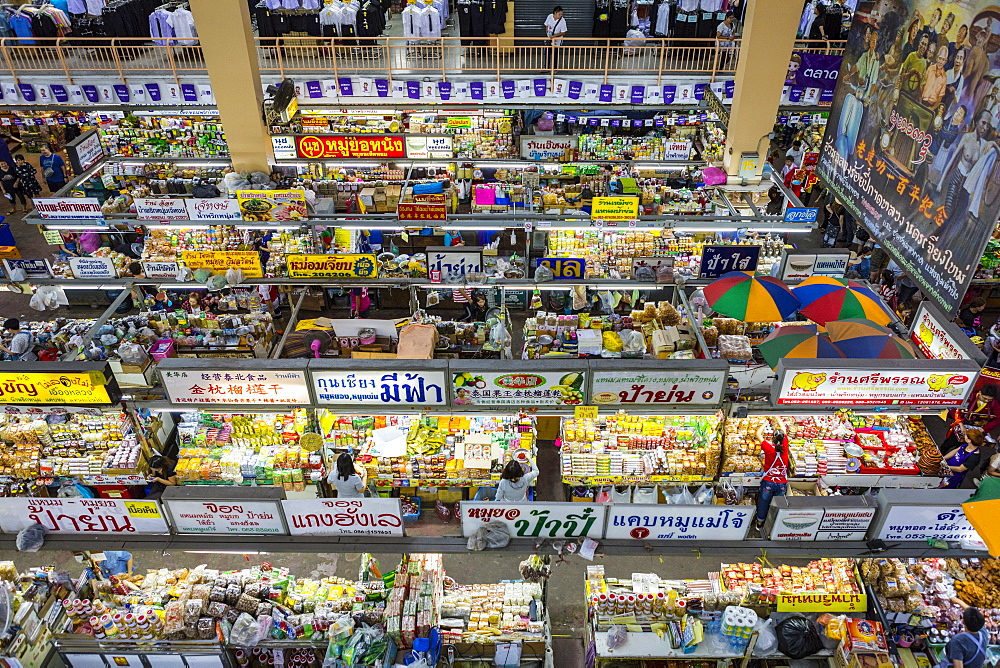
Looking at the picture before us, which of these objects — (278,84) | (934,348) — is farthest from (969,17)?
(278,84)

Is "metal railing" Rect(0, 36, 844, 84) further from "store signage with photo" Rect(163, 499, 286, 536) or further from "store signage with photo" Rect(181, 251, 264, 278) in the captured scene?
"store signage with photo" Rect(163, 499, 286, 536)

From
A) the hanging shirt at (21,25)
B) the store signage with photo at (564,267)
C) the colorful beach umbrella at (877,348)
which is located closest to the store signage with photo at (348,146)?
the store signage with photo at (564,267)

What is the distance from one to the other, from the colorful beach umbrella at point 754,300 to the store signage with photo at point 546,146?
7608 mm

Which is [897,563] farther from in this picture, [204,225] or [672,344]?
[204,225]

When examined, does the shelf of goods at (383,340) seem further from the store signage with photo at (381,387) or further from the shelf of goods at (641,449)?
the store signage with photo at (381,387)

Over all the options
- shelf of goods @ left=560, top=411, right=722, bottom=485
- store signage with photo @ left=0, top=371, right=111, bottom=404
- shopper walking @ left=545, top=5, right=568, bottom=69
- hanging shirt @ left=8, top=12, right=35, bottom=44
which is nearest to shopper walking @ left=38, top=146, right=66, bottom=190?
hanging shirt @ left=8, top=12, right=35, bottom=44

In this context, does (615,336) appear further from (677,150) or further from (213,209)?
(677,150)

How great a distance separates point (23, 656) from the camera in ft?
22.0

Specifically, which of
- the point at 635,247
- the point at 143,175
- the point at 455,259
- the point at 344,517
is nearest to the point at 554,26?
the point at 635,247

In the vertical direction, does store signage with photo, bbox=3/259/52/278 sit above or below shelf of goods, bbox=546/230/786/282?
below

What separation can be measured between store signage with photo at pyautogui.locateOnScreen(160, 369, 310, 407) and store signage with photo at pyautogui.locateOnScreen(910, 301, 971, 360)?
7.55 metres

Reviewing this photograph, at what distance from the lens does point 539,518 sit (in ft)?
22.5

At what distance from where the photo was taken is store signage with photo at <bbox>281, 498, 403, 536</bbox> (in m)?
6.79

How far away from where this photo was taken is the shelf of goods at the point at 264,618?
6922mm
